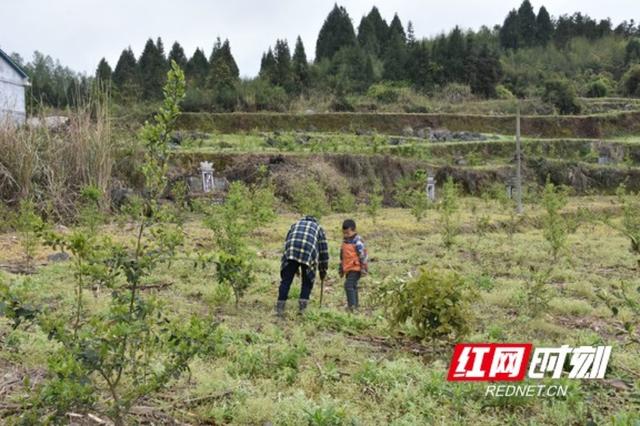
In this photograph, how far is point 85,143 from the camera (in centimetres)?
1405

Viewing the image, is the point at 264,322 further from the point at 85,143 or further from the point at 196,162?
the point at 196,162

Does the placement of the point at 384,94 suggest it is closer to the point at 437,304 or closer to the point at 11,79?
the point at 11,79

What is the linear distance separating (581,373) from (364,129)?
3202cm

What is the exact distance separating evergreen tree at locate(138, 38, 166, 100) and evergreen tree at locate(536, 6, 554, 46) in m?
44.2

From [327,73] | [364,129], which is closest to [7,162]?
[364,129]

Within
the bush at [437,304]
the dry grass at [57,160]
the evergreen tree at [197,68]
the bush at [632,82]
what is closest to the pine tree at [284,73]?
the evergreen tree at [197,68]

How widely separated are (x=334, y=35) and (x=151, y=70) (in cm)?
2305

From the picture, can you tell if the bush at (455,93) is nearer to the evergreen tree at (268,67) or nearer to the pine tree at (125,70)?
the evergreen tree at (268,67)

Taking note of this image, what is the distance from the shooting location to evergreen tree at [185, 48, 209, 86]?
150 feet

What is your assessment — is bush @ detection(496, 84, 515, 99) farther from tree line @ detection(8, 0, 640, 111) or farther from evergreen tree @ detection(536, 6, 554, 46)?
evergreen tree @ detection(536, 6, 554, 46)

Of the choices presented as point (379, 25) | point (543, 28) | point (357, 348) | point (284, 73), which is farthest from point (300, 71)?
point (357, 348)

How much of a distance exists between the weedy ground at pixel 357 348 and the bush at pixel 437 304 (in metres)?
0.32

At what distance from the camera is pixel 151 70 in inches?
1748

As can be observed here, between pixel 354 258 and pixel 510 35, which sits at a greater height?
pixel 510 35
